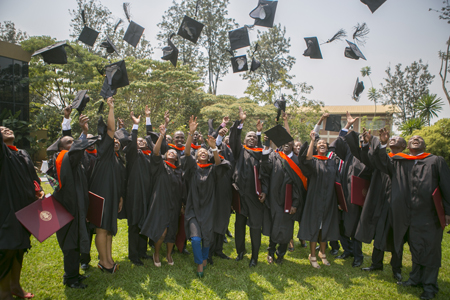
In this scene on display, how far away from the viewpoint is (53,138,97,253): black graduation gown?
3.81 metres

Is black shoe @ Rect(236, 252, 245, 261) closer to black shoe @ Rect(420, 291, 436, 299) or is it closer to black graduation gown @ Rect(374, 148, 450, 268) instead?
black graduation gown @ Rect(374, 148, 450, 268)

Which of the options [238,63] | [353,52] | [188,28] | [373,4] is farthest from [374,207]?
[188,28]

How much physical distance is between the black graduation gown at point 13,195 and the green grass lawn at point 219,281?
89 cm

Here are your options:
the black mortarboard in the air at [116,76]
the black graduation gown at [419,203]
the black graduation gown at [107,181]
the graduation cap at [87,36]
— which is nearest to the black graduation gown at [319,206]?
the black graduation gown at [419,203]

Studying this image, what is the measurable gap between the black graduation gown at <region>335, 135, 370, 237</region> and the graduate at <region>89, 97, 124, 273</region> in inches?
147

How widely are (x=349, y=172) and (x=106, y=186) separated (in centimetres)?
412

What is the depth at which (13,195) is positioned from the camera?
11.6 feet

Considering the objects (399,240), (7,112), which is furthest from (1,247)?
(7,112)

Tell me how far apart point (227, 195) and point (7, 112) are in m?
21.6

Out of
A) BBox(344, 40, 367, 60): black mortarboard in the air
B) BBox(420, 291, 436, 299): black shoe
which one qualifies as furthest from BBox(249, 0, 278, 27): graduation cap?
BBox(420, 291, 436, 299): black shoe

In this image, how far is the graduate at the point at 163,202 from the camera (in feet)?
15.1

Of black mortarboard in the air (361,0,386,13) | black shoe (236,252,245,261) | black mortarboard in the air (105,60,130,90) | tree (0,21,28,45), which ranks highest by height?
tree (0,21,28,45)

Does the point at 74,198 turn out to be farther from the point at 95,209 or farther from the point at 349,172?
the point at 349,172

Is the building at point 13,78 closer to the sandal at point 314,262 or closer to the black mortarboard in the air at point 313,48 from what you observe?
the black mortarboard in the air at point 313,48
